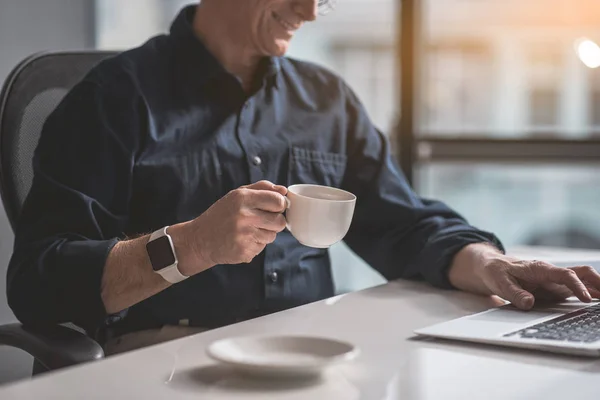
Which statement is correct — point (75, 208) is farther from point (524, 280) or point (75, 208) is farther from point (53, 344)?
point (524, 280)

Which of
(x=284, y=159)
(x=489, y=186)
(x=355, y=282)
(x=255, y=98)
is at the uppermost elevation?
(x=255, y=98)

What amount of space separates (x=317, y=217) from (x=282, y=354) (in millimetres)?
235

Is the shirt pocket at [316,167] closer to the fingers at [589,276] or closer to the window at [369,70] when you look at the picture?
the fingers at [589,276]

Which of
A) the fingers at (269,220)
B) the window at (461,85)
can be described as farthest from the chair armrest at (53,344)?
the window at (461,85)

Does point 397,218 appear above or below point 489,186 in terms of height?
above

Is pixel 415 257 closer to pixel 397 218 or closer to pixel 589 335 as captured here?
pixel 397 218

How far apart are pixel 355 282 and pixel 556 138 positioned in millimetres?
1143

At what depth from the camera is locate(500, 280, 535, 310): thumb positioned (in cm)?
117

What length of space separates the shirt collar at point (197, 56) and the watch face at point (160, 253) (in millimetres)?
456

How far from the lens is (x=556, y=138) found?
118 inches

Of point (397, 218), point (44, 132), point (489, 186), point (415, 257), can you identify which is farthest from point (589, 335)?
point (489, 186)

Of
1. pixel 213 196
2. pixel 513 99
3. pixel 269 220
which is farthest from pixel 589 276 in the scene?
pixel 513 99

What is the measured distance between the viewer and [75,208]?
1.29m

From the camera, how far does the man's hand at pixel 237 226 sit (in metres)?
1.06
